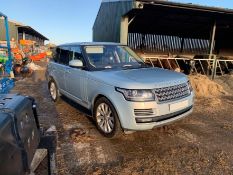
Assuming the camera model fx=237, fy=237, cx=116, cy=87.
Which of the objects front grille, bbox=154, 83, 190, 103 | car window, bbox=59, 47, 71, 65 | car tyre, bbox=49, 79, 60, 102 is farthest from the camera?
car tyre, bbox=49, 79, 60, 102

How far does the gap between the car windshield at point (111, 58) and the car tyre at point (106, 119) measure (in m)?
0.94

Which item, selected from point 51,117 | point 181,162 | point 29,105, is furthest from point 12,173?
point 51,117

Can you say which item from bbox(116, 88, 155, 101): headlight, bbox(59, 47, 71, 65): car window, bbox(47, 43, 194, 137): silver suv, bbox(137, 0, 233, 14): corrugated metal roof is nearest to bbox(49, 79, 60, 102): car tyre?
bbox(59, 47, 71, 65): car window

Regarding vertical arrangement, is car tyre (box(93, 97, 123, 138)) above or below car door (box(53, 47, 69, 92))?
below

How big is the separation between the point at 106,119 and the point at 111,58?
5.29ft

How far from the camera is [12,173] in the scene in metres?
2.09

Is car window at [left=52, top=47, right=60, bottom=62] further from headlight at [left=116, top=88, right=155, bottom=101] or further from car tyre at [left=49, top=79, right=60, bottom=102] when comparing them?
headlight at [left=116, top=88, right=155, bottom=101]

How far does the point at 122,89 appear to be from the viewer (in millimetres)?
4184

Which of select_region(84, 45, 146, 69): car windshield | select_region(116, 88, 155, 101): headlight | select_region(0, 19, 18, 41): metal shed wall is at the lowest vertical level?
select_region(116, 88, 155, 101): headlight

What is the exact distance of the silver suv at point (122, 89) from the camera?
4.11 m

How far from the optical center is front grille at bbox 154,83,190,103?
4195 mm

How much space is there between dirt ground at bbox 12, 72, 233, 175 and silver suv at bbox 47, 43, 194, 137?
1.41 feet

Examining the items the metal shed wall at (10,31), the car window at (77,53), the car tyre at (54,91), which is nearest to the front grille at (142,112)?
the car window at (77,53)

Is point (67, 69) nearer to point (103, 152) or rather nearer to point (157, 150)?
point (103, 152)
